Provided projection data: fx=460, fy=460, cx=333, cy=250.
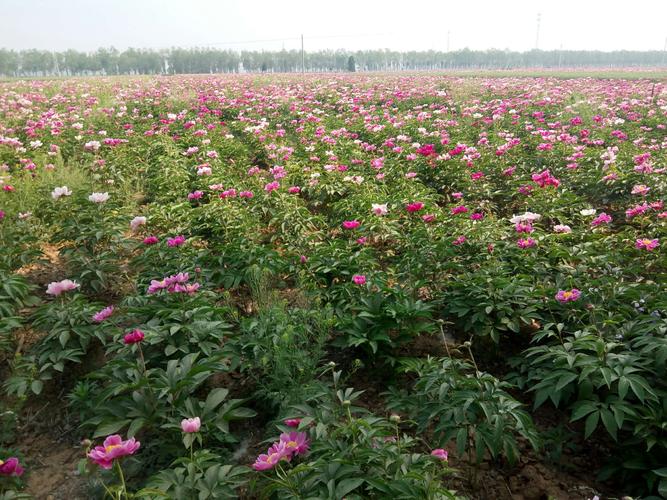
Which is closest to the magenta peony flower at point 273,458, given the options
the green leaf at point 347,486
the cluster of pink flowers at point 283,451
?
the cluster of pink flowers at point 283,451

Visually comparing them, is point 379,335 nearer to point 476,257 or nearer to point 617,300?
point 476,257

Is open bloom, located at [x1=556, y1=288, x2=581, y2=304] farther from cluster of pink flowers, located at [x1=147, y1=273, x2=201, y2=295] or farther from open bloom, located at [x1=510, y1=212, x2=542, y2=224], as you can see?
cluster of pink flowers, located at [x1=147, y1=273, x2=201, y2=295]

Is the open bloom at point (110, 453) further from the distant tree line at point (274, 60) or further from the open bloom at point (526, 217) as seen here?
the distant tree line at point (274, 60)

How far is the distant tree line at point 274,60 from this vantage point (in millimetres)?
83438

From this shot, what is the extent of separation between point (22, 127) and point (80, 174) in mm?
3274

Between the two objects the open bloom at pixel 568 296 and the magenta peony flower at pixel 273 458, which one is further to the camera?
the open bloom at pixel 568 296

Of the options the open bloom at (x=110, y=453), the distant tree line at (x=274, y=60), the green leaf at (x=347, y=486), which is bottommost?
the green leaf at (x=347, y=486)

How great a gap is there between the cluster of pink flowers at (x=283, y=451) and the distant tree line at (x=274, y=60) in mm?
81837

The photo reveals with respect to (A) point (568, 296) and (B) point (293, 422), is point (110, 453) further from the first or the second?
(A) point (568, 296)

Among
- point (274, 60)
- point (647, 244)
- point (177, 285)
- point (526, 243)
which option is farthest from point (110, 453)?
point (274, 60)

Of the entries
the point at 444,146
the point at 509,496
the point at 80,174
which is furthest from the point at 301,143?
the point at 509,496

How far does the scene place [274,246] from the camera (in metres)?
4.11

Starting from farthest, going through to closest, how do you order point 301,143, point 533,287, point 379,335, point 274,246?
point 301,143 → point 274,246 → point 533,287 → point 379,335

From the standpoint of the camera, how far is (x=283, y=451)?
147 cm
